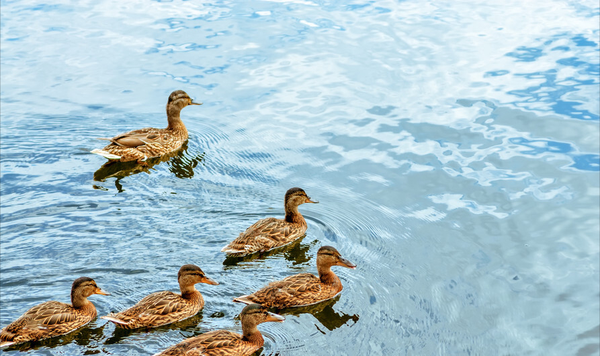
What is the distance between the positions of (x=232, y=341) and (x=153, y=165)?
4.76 m

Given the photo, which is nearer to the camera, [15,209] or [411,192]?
[15,209]

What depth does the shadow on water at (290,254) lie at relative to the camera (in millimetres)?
7875

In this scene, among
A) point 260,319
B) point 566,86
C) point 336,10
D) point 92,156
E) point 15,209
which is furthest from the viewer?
point 336,10

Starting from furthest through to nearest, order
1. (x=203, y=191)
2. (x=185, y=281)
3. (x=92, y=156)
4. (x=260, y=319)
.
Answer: (x=92, y=156), (x=203, y=191), (x=185, y=281), (x=260, y=319)

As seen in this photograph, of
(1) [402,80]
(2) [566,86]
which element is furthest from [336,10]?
(2) [566,86]

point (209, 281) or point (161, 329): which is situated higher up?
point (209, 281)

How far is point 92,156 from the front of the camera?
1030cm

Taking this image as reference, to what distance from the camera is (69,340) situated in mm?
6570

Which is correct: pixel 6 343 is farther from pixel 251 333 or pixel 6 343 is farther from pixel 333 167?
pixel 333 167

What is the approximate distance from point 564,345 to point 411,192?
10.2 ft

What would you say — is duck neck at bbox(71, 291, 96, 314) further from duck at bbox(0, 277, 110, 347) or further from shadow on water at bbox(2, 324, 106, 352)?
shadow on water at bbox(2, 324, 106, 352)

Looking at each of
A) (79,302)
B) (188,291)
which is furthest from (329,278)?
(79,302)

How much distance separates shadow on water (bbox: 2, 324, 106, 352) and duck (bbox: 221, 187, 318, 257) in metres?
→ 1.69

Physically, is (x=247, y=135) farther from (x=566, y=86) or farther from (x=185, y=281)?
(x=566, y=86)
